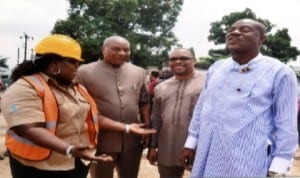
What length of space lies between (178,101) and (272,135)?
4.02 feet

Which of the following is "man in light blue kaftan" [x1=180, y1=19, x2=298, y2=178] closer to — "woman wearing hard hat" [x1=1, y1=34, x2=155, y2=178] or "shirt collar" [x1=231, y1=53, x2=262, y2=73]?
"shirt collar" [x1=231, y1=53, x2=262, y2=73]

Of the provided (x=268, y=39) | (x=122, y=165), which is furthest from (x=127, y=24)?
(x=122, y=165)

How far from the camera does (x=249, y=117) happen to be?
283 cm

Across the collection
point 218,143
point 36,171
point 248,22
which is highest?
point 248,22

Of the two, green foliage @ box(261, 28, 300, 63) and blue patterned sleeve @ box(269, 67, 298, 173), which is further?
green foliage @ box(261, 28, 300, 63)

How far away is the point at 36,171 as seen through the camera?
274 cm

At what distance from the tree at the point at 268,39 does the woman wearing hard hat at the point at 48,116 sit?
89.1 ft

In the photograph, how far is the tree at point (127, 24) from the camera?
3494cm

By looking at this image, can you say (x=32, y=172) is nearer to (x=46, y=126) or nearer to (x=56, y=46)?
(x=46, y=126)

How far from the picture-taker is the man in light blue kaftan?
2801 mm

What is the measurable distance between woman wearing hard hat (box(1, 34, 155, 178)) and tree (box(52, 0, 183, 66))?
29.7 meters

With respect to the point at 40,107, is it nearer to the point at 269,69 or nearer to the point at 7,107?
the point at 7,107

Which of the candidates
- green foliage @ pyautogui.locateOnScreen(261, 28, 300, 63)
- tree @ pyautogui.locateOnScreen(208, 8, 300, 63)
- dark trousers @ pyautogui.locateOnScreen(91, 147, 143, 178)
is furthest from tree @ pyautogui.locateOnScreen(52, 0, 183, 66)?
dark trousers @ pyautogui.locateOnScreen(91, 147, 143, 178)

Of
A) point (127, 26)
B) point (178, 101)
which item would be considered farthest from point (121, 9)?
point (178, 101)
